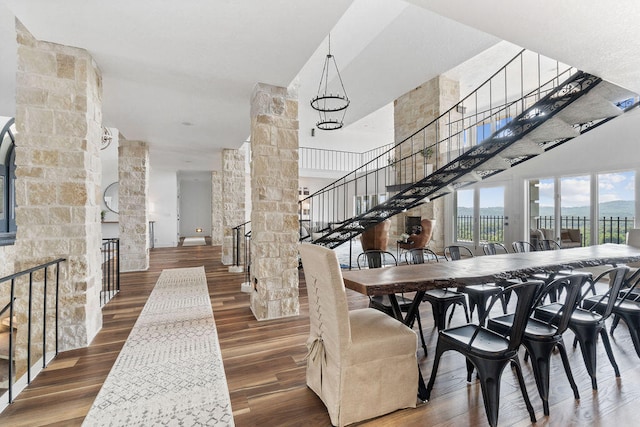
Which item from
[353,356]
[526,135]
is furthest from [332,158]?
[353,356]

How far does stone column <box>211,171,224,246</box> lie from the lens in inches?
386

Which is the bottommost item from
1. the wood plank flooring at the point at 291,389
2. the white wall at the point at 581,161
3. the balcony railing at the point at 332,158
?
the wood plank flooring at the point at 291,389

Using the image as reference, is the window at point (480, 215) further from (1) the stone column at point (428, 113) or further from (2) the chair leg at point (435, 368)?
(2) the chair leg at point (435, 368)

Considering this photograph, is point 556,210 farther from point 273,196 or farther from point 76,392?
point 76,392

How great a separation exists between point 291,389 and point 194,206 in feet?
42.2

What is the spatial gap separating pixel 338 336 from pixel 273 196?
209cm

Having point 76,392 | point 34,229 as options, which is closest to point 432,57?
point 34,229

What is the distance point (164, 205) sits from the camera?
1044cm

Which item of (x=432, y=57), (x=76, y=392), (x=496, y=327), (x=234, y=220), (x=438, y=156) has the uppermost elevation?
(x=432, y=57)

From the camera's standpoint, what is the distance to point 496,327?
2096 millimetres

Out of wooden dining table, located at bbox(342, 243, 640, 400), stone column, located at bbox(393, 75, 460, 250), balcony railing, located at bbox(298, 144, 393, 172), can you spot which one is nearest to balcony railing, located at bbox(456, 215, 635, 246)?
stone column, located at bbox(393, 75, 460, 250)

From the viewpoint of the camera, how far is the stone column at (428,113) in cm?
778

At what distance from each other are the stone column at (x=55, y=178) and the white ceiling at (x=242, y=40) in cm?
28

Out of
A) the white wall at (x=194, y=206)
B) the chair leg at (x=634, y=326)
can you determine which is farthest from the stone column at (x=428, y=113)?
the white wall at (x=194, y=206)
